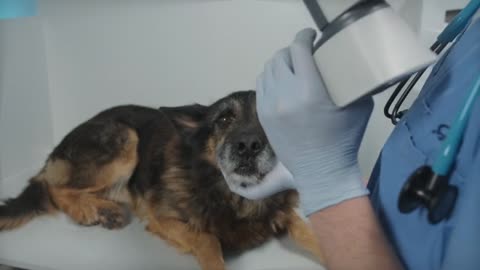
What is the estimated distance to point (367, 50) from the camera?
1.38ft

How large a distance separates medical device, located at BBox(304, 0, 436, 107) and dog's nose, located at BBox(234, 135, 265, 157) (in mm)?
506

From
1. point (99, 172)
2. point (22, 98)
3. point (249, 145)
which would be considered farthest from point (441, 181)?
point (22, 98)

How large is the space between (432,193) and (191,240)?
2.38 feet

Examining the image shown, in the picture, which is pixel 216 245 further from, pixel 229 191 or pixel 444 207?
pixel 444 207

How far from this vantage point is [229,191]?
1.08 meters

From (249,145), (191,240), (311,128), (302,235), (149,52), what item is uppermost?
(149,52)

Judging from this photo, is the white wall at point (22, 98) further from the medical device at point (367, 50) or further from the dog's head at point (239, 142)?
the medical device at point (367, 50)

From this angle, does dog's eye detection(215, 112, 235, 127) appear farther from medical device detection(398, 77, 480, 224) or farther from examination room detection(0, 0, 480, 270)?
medical device detection(398, 77, 480, 224)

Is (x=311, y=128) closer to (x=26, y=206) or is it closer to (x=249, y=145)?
(x=249, y=145)

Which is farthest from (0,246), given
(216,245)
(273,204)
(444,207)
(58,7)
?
(444,207)

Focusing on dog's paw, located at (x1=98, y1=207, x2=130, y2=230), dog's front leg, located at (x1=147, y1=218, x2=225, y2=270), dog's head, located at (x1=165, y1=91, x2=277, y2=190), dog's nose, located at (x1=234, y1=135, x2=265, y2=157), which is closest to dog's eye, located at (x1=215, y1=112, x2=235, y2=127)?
dog's head, located at (x1=165, y1=91, x2=277, y2=190)

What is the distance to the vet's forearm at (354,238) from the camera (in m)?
0.46

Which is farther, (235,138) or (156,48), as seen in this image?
(156,48)

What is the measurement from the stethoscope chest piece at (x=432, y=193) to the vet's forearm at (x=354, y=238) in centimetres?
6
